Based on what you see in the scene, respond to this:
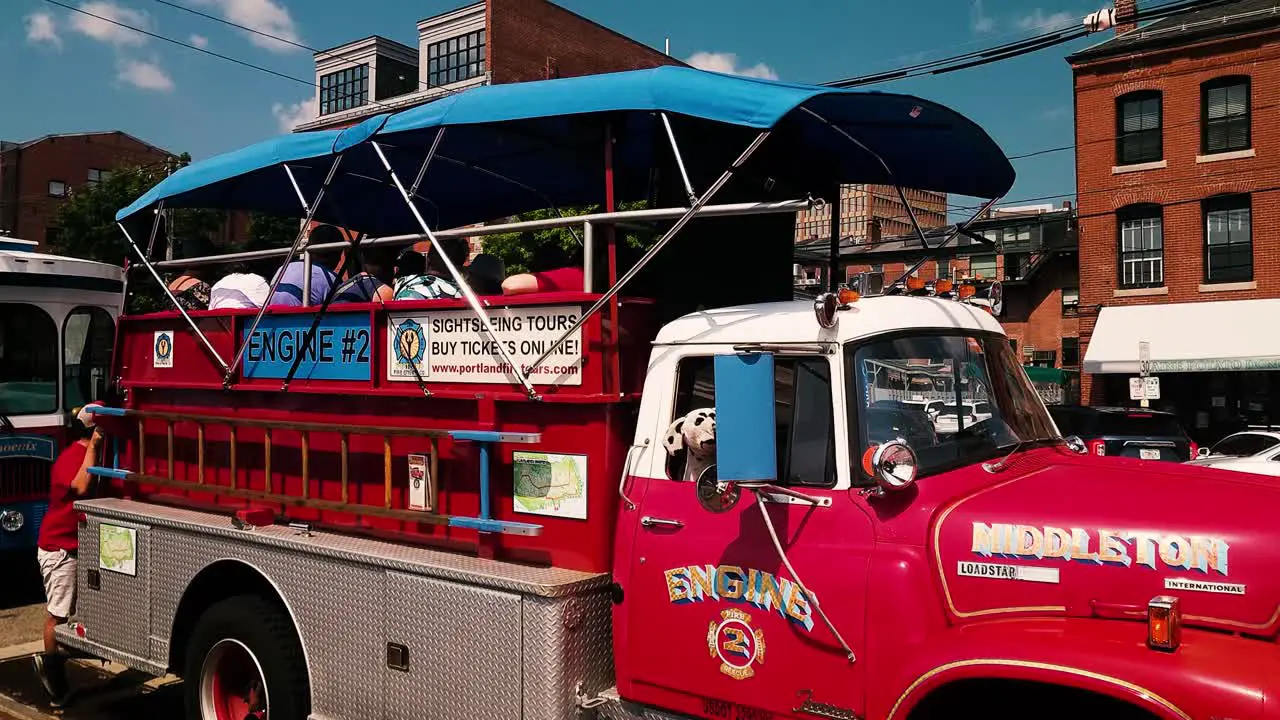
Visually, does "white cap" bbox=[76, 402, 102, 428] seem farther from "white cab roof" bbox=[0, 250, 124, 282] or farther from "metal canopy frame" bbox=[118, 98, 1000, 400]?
"white cab roof" bbox=[0, 250, 124, 282]

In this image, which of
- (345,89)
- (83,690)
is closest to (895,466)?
(83,690)

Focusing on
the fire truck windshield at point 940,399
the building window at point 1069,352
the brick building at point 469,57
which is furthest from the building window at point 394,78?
the fire truck windshield at point 940,399

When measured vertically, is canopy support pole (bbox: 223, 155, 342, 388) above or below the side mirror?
above

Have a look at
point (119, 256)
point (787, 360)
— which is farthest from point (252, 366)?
point (119, 256)

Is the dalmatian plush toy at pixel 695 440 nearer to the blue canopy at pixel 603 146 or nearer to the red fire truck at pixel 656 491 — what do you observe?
the red fire truck at pixel 656 491

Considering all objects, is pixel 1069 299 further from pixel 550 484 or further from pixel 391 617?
pixel 391 617

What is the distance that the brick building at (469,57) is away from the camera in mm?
46625

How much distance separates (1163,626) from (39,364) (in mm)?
10905

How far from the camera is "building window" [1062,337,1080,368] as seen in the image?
40.5 m

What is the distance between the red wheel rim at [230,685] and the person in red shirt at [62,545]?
75.3 inches

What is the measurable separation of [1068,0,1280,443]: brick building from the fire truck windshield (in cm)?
2464

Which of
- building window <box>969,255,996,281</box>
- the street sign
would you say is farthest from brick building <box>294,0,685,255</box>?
the street sign

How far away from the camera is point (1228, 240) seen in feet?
88.0

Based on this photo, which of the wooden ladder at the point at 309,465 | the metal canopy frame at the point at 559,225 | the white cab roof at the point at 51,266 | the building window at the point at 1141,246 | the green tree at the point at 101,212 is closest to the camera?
the metal canopy frame at the point at 559,225
